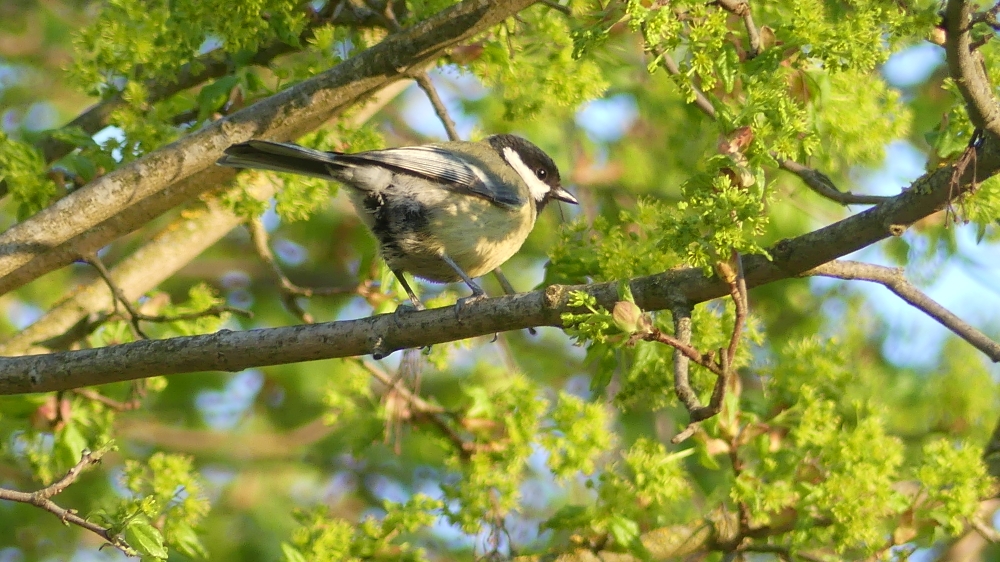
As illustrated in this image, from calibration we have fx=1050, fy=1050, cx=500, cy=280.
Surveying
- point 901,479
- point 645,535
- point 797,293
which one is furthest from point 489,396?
point 797,293

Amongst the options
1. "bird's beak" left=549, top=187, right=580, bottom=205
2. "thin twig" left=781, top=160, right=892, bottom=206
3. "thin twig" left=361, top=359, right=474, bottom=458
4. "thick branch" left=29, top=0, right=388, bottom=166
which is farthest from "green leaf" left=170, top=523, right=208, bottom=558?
"bird's beak" left=549, top=187, right=580, bottom=205

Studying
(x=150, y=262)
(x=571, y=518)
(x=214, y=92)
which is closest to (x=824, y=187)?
(x=571, y=518)

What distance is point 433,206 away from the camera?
4121 mm

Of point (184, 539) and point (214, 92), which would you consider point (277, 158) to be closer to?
point (214, 92)

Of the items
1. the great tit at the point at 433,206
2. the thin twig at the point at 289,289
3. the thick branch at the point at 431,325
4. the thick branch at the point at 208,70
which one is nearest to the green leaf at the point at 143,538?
the thick branch at the point at 431,325

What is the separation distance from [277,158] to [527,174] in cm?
164

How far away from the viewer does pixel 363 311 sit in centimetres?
570

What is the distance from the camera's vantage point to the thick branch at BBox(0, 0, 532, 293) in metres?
3.44

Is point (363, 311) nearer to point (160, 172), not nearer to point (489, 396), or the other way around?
point (489, 396)

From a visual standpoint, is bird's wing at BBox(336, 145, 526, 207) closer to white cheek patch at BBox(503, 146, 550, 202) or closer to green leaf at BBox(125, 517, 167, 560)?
white cheek patch at BBox(503, 146, 550, 202)

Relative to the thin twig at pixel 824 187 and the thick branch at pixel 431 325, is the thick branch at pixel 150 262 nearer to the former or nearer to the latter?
the thick branch at pixel 431 325

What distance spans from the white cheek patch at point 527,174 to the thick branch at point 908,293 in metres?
2.25

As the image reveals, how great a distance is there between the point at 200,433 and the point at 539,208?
10.4 feet

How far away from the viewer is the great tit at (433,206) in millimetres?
4035
